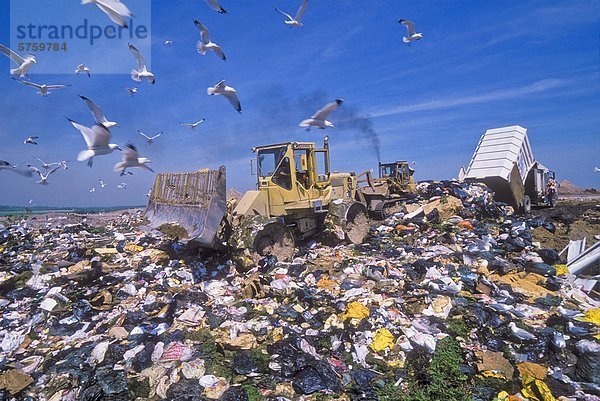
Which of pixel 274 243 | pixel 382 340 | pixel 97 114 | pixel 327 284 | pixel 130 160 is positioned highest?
pixel 97 114

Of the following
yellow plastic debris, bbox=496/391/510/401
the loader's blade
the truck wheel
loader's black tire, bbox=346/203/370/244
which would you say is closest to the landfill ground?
yellow plastic debris, bbox=496/391/510/401

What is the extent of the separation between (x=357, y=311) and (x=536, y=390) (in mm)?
1763

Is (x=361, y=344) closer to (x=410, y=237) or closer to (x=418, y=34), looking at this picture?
(x=410, y=237)

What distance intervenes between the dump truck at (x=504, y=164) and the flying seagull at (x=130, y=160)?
10197 millimetres

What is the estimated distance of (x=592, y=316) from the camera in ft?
13.2

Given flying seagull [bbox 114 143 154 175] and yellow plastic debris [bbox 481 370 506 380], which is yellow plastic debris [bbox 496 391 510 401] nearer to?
yellow plastic debris [bbox 481 370 506 380]

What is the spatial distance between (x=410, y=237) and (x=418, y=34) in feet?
12.9

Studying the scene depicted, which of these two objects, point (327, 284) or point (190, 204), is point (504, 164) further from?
point (190, 204)

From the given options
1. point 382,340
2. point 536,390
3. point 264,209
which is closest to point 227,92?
point 264,209

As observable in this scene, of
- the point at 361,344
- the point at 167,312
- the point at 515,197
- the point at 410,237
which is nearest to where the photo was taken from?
the point at 361,344

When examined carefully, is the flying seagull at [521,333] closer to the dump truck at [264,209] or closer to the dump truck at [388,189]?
the dump truck at [264,209]

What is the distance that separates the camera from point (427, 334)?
12.0ft

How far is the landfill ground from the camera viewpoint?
9.93 feet

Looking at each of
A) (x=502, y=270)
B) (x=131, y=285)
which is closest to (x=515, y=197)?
(x=502, y=270)
